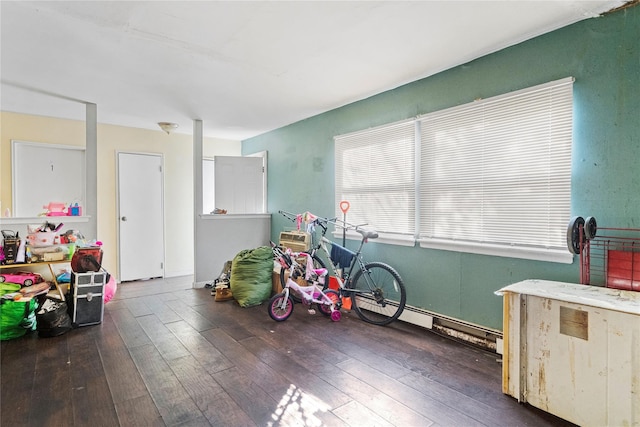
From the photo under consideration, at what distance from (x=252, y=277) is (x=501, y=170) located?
2896 millimetres

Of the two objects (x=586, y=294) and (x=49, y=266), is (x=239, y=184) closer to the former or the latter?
(x=49, y=266)

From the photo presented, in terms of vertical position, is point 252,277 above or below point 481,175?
below

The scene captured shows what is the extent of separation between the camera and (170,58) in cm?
282

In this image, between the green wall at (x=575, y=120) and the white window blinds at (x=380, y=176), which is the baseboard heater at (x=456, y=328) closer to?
the green wall at (x=575, y=120)

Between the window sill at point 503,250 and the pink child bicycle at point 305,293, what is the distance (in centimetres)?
109

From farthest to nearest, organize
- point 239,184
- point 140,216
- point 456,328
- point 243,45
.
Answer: point 239,184
point 140,216
point 456,328
point 243,45

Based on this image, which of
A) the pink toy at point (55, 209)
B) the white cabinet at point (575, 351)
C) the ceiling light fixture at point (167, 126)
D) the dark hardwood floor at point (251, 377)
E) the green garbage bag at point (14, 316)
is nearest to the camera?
the white cabinet at point (575, 351)

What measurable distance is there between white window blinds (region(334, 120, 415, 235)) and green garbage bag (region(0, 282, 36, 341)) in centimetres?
315

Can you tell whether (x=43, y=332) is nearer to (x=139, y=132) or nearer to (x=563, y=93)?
(x=139, y=132)

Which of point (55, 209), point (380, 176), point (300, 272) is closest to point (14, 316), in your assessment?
point (55, 209)

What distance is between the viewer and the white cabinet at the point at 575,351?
1.63 meters

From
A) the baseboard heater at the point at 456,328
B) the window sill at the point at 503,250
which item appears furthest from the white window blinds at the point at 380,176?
the baseboard heater at the point at 456,328

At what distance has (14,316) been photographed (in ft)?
9.36

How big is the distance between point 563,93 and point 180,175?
17.3 ft
